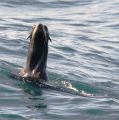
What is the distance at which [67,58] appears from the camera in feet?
51.6

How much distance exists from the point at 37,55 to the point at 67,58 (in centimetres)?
384

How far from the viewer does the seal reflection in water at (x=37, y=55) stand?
11562 mm

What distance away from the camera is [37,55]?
11.9m

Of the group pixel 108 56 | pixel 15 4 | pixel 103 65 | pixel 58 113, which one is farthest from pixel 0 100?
pixel 15 4

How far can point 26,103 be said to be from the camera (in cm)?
1070

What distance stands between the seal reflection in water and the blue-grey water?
1.19 feet

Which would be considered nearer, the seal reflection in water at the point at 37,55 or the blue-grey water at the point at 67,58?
the blue-grey water at the point at 67,58

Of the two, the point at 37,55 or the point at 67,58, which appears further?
the point at 67,58

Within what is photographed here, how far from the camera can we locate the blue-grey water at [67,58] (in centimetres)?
1059

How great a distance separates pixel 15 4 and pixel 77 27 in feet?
14.2

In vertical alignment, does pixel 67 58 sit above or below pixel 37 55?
below

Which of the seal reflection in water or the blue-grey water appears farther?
the seal reflection in water

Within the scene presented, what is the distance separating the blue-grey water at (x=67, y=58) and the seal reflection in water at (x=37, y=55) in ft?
1.19

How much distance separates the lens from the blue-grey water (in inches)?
417
